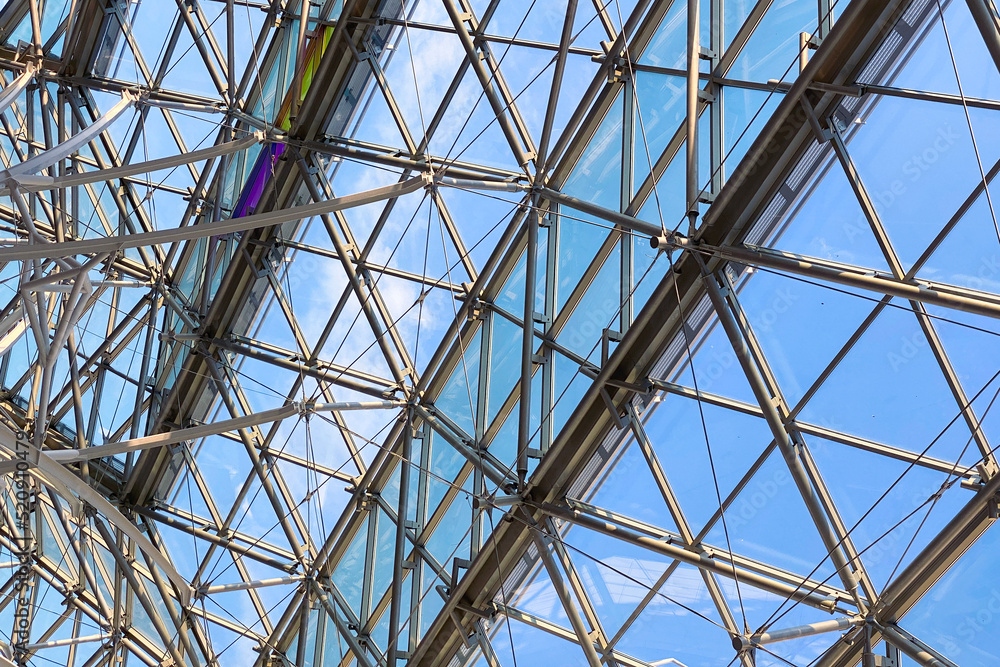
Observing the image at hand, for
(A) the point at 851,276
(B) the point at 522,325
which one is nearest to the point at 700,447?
(A) the point at 851,276

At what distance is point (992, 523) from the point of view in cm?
1330

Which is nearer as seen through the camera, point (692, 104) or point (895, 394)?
point (895, 394)

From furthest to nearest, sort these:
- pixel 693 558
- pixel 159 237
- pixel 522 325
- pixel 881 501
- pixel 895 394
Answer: pixel 522 325 < pixel 693 558 < pixel 881 501 < pixel 895 394 < pixel 159 237

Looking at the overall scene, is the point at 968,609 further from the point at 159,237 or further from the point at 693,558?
the point at 159,237

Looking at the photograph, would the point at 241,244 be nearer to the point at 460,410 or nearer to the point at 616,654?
the point at 460,410

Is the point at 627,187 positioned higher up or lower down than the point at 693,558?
higher up

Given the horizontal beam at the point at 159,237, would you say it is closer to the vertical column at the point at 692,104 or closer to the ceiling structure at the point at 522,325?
the ceiling structure at the point at 522,325

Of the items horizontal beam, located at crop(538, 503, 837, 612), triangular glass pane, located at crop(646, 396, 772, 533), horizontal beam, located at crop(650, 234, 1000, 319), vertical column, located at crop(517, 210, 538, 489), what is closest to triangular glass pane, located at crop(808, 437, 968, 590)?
horizontal beam, located at crop(538, 503, 837, 612)

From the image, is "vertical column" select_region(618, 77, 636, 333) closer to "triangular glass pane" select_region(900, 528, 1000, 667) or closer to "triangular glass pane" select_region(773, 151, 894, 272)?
"triangular glass pane" select_region(773, 151, 894, 272)

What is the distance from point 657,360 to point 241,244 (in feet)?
33.3

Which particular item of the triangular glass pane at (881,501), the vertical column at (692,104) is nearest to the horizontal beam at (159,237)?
the vertical column at (692,104)

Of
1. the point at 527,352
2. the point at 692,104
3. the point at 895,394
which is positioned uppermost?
the point at 692,104

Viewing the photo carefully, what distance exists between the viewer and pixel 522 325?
18.8 metres

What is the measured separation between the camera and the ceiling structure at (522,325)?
45.2 ft
